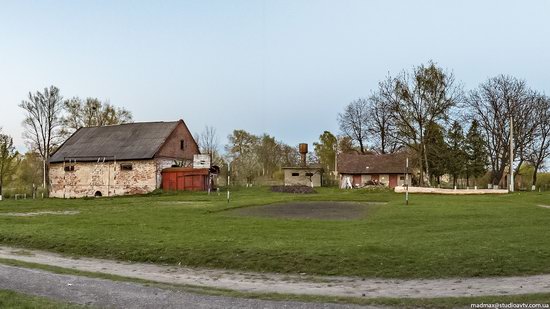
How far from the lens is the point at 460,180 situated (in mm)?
80562

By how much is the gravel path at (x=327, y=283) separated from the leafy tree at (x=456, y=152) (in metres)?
57.0

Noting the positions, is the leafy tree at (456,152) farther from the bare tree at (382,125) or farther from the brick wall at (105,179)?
the brick wall at (105,179)

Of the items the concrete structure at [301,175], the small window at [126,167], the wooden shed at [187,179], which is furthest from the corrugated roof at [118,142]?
the concrete structure at [301,175]

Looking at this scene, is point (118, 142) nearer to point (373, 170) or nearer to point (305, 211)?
point (373, 170)

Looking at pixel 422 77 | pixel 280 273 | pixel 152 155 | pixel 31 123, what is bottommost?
pixel 280 273

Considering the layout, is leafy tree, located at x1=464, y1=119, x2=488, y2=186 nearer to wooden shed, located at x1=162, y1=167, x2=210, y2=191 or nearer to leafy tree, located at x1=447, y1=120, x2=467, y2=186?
leafy tree, located at x1=447, y1=120, x2=467, y2=186

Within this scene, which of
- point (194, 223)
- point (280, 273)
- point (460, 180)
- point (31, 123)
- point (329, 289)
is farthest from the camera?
point (460, 180)

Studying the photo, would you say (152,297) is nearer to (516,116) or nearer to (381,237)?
(381,237)

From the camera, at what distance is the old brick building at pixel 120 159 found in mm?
54375

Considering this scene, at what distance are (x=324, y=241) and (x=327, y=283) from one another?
15.1 feet

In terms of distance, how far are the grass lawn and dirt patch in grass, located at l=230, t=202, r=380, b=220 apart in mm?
1288

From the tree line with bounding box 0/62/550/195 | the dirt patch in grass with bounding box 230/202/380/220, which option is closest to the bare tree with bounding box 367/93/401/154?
→ the tree line with bounding box 0/62/550/195

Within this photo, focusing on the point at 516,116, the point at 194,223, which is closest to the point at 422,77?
the point at 516,116

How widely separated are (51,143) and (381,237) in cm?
6292
